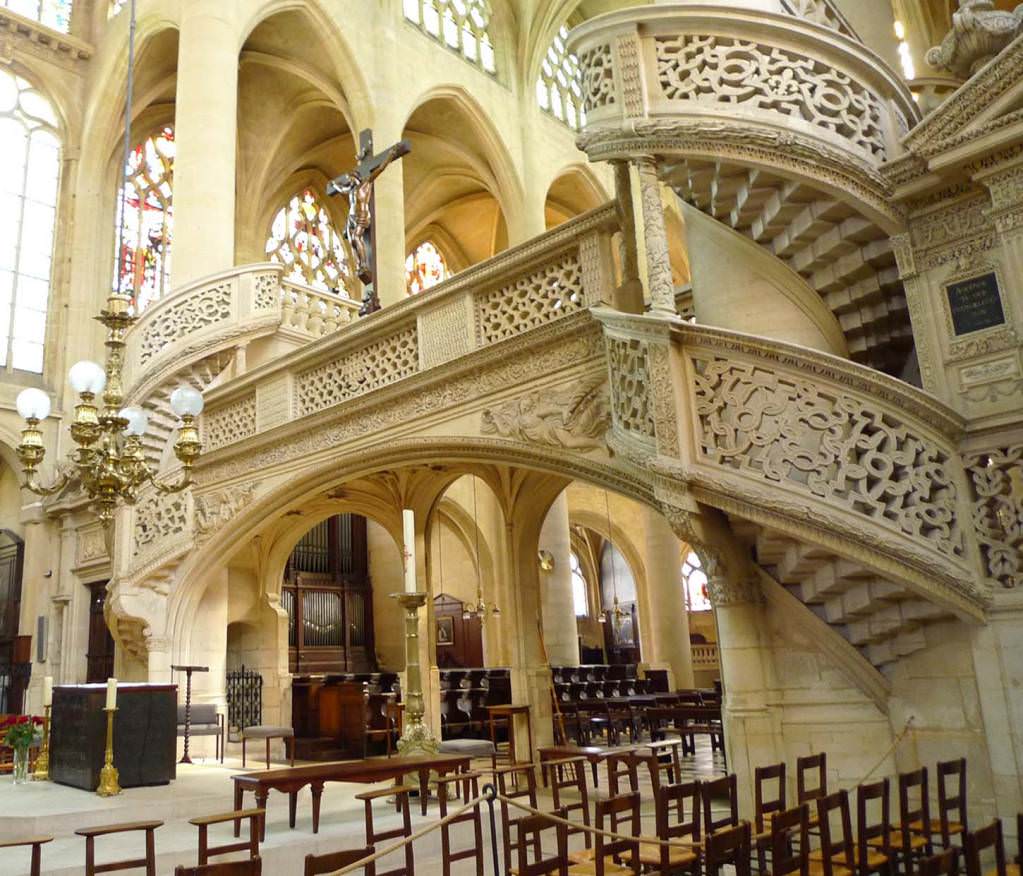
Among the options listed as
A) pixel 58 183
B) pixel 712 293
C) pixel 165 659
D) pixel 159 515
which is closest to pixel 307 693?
pixel 165 659

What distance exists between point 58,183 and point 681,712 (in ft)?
50.2

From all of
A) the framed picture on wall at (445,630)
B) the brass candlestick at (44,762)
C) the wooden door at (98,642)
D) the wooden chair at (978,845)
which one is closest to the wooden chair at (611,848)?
the wooden chair at (978,845)

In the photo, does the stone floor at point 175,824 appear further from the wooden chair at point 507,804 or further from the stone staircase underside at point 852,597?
the stone staircase underside at point 852,597

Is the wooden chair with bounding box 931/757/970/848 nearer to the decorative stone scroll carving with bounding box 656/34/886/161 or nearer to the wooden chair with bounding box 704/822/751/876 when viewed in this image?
the wooden chair with bounding box 704/822/751/876

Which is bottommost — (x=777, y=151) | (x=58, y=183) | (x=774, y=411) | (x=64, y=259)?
(x=774, y=411)

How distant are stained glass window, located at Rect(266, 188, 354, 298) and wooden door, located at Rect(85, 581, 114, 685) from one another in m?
7.71

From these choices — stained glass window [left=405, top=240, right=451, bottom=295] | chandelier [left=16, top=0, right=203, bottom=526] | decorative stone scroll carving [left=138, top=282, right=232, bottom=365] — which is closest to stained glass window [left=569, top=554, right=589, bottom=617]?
stained glass window [left=405, top=240, right=451, bottom=295]

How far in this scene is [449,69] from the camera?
1728cm

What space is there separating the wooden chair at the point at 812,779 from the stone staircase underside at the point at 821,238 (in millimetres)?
2915

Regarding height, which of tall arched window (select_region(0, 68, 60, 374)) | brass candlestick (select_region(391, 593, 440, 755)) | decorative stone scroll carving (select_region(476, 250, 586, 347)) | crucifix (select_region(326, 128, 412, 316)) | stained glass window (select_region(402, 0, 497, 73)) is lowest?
brass candlestick (select_region(391, 593, 440, 755))

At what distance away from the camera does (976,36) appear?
5.64m

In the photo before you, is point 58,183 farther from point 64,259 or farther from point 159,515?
point 159,515

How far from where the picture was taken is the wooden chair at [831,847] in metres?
3.75

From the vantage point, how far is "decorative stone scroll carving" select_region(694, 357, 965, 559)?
484 cm
